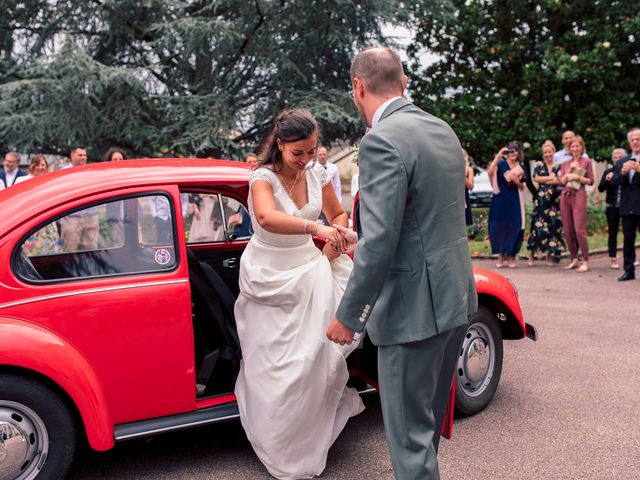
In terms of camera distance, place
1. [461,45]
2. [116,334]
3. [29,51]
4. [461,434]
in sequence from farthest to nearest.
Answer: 1. [461,45]
2. [29,51]
3. [461,434]
4. [116,334]

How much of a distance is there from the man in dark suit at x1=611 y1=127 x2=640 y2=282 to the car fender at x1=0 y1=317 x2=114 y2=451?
815 cm

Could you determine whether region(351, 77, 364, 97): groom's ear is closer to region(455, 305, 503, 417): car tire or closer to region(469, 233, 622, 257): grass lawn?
region(455, 305, 503, 417): car tire

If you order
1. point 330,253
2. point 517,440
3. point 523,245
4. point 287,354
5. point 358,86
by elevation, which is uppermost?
point 358,86

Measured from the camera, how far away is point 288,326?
3641 millimetres

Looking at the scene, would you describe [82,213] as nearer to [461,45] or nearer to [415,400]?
[415,400]

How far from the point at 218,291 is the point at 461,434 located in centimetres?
177

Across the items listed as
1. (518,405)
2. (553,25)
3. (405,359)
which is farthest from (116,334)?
(553,25)

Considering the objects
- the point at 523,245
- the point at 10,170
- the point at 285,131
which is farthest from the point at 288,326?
the point at 523,245

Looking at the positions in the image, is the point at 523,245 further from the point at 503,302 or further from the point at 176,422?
the point at 176,422

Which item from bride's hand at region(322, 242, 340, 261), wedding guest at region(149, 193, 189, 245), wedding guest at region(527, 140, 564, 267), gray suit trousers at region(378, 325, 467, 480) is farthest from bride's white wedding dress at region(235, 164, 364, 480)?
wedding guest at region(527, 140, 564, 267)

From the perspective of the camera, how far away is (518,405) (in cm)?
473

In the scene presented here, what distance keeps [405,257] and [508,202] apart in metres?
8.90

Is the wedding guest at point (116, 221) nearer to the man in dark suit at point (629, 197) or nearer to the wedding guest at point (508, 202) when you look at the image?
the man in dark suit at point (629, 197)

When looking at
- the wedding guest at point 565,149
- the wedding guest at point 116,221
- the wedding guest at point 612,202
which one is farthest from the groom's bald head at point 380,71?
the wedding guest at point 565,149
